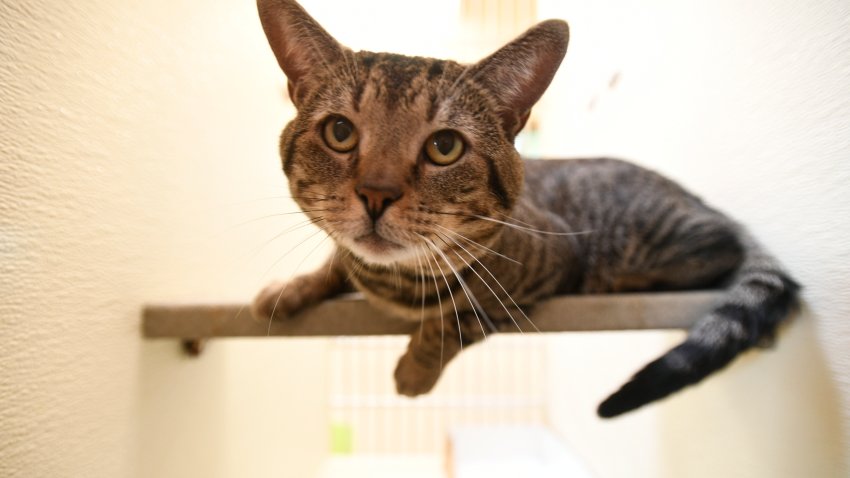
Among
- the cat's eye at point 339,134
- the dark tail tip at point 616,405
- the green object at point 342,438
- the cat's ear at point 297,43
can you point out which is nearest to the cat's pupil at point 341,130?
the cat's eye at point 339,134

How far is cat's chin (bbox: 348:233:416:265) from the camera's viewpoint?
27.6 inches

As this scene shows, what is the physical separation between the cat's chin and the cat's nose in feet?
0.12

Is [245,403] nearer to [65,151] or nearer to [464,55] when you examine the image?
[65,151]

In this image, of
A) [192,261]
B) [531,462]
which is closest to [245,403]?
[192,261]

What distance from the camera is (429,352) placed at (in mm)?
882

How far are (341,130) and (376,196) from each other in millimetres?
155

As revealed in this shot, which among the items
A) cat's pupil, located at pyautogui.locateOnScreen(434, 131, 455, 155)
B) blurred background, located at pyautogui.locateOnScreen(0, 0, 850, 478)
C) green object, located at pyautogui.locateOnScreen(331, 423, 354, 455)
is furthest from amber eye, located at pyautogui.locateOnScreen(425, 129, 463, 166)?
green object, located at pyautogui.locateOnScreen(331, 423, 354, 455)

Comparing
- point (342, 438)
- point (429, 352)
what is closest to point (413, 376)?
point (429, 352)

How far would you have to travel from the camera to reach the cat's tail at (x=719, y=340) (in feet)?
2.61

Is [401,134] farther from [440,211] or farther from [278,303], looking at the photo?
[278,303]

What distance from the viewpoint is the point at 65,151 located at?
0.64 metres

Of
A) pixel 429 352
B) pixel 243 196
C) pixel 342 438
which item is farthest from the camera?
pixel 342 438

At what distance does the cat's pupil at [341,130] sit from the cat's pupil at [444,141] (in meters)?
0.13

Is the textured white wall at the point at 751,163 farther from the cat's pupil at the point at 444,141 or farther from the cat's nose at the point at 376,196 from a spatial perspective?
the cat's nose at the point at 376,196
